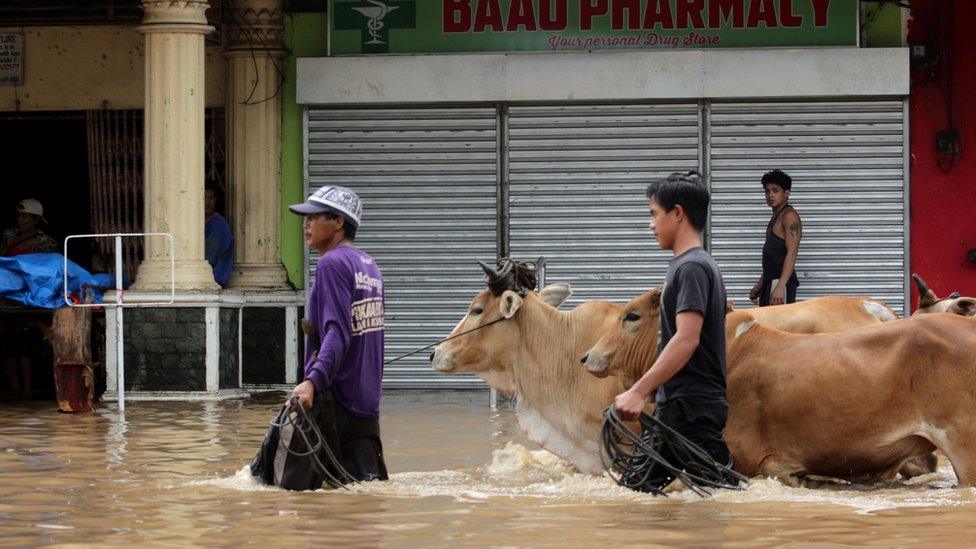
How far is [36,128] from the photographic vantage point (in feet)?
69.2

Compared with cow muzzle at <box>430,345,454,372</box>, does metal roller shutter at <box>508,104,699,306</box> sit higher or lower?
higher

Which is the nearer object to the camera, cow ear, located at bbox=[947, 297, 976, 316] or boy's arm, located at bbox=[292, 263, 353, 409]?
boy's arm, located at bbox=[292, 263, 353, 409]

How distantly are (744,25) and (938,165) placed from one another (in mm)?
2313

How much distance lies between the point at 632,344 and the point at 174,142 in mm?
7543

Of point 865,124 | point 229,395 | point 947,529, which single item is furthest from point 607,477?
point 865,124

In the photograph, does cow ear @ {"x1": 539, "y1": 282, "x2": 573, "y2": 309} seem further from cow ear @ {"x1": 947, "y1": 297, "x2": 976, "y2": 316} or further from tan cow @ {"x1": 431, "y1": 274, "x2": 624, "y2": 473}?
cow ear @ {"x1": 947, "y1": 297, "x2": 976, "y2": 316}

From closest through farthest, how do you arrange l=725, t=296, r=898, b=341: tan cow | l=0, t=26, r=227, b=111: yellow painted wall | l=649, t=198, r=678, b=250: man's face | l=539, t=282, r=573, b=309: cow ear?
l=649, t=198, r=678, b=250: man's face < l=725, t=296, r=898, b=341: tan cow < l=539, t=282, r=573, b=309: cow ear < l=0, t=26, r=227, b=111: yellow painted wall

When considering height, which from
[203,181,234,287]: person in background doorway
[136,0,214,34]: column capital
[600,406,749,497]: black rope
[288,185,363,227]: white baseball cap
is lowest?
[600,406,749,497]: black rope

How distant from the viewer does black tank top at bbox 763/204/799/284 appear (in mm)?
15352

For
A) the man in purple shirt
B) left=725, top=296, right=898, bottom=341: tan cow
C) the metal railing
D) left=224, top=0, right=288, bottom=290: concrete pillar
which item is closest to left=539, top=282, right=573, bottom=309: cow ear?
left=725, top=296, right=898, bottom=341: tan cow

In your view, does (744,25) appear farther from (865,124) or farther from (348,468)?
(348,468)

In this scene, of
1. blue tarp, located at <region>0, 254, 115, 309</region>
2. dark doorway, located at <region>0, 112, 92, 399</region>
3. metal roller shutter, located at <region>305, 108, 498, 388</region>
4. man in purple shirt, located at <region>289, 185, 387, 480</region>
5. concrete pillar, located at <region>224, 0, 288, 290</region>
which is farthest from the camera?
dark doorway, located at <region>0, 112, 92, 399</region>

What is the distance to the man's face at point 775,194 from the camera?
1522 cm

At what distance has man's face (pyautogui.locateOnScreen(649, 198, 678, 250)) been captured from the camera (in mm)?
8031
